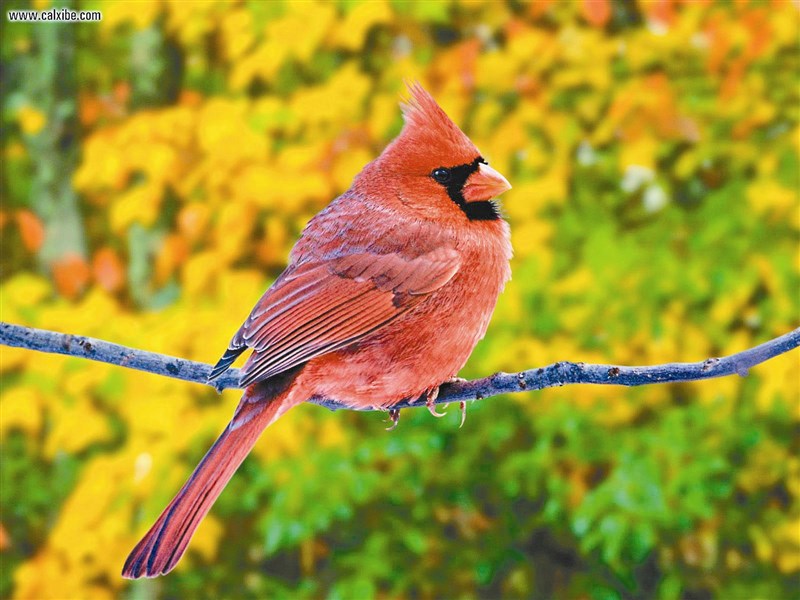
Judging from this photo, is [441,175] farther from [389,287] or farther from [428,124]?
[389,287]

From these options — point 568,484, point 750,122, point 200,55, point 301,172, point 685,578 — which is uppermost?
point 200,55

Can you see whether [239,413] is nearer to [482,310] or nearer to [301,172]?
→ [482,310]

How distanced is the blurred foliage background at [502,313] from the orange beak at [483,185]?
97 cm

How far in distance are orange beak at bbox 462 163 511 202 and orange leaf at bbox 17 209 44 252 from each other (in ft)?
6.10

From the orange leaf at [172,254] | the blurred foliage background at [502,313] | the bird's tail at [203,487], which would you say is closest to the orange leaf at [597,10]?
the blurred foliage background at [502,313]

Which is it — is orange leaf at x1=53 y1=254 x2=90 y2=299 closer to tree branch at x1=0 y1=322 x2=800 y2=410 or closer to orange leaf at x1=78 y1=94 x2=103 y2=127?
orange leaf at x1=78 y1=94 x2=103 y2=127

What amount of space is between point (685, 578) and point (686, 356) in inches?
25.7

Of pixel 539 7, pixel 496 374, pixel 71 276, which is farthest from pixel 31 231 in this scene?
Result: pixel 496 374

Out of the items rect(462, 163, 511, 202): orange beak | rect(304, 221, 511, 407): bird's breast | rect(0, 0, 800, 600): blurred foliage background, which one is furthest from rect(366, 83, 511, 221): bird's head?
rect(0, 0, 800, 600): blurred foliage background

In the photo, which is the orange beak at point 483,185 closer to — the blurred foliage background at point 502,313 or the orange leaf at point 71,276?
the blurred foliage background at point 502,313

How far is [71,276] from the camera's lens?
291 cm

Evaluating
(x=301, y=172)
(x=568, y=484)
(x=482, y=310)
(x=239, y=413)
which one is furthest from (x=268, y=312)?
(x=568, y=484)

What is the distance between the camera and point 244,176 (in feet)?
8.57

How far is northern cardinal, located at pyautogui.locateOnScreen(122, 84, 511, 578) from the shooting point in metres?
1.40
